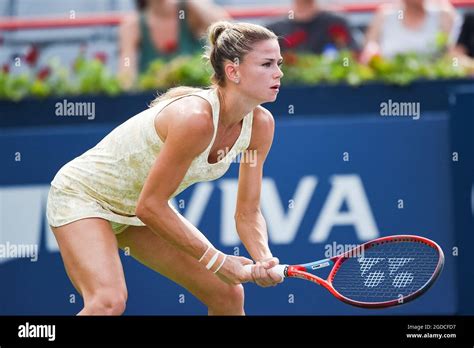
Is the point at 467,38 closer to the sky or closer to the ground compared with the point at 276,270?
closer to the sky

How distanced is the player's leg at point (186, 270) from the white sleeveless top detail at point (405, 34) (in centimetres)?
248

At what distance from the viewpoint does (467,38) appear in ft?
22.0

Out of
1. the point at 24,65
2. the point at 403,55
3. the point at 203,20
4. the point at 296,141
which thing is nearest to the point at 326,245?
the point at 296,141

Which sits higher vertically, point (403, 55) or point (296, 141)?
point (403, 55)

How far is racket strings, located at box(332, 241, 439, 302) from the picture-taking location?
516 centimetres

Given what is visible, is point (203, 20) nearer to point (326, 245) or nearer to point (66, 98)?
point (66, 98)

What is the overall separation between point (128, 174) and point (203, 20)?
2425 millimetres

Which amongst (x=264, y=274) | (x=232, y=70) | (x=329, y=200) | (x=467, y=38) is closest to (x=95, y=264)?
(x=264, y=274)

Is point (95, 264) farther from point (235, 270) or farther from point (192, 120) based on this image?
point (192, 120)

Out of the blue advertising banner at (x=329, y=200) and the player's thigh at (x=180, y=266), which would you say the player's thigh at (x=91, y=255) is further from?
the blue advertising banner at (x=329, y=200)

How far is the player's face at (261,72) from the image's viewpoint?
445 cm

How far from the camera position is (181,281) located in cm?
475

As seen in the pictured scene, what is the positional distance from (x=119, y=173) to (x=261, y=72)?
2.45 ft

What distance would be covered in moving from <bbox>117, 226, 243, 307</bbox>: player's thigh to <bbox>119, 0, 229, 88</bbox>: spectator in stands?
7.36ft
